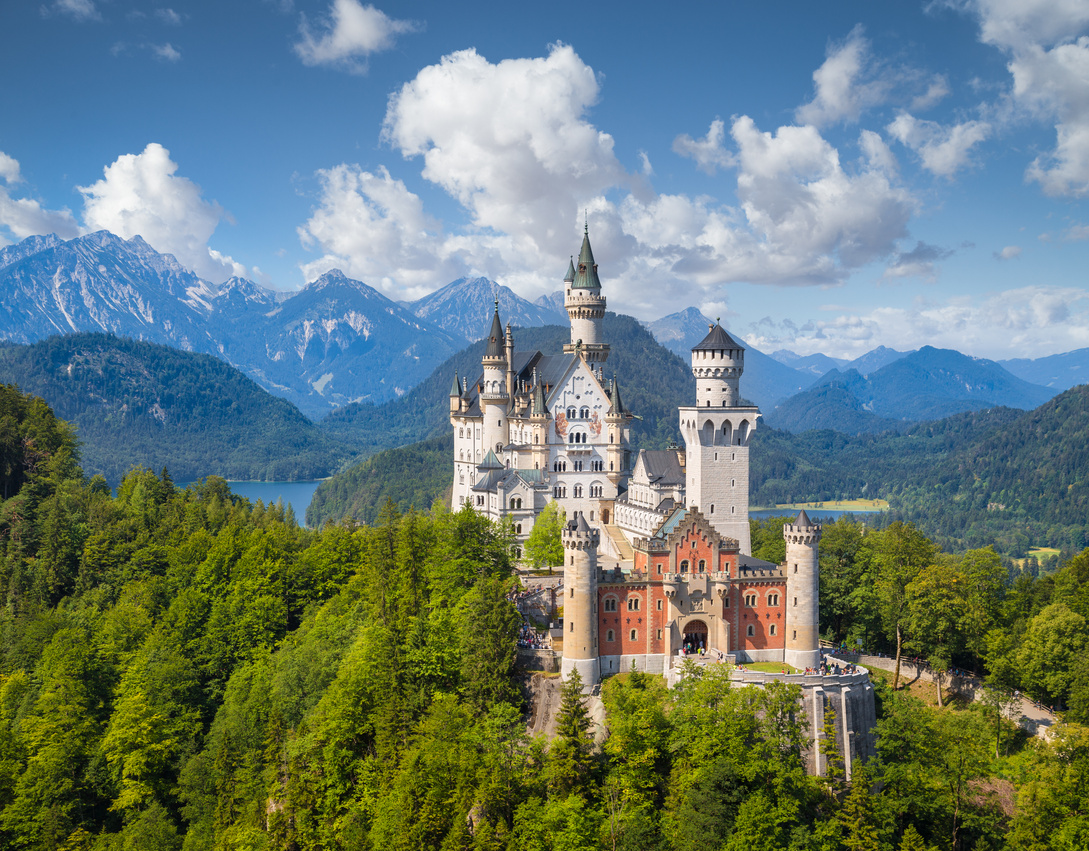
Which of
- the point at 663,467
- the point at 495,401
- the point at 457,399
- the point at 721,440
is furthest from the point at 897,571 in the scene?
the point at 457,399

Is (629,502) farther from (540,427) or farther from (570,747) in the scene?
(570,747)

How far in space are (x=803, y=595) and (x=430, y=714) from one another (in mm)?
25285

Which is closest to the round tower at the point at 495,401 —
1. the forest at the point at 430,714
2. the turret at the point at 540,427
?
the turret at the point at 540,427

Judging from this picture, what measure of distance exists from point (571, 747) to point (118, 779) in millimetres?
36399

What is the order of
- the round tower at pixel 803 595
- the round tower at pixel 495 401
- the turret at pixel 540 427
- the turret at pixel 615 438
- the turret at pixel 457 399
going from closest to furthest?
the round tower at pixel 803 595
the turret at pixel 540 427
the turret at pixel 615 438
the round tower at pixel 495 401
the turret at pixel 457 399

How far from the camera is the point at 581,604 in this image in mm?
56094

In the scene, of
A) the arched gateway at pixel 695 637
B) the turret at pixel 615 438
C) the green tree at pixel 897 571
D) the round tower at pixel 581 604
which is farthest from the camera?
the turret at pixel 615 438

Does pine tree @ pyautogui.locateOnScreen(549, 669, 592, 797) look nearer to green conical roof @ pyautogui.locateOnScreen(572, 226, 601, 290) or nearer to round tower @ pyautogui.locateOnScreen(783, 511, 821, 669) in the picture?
round tower @ pyautogui.locateOnScreen(783, 511, 821, 669)

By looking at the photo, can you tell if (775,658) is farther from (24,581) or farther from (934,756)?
(24,581)

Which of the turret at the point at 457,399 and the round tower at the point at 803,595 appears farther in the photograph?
the turret at the point at 457,399

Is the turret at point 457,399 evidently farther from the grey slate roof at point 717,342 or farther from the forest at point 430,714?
the grey slate roof at point 717,342

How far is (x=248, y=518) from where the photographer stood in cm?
9888

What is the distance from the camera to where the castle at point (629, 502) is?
57938 mm

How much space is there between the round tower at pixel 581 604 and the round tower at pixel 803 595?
44.2 feet
